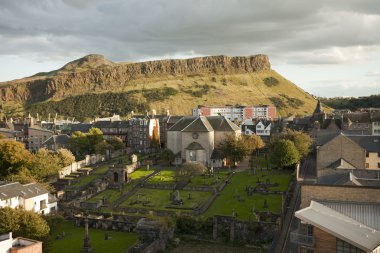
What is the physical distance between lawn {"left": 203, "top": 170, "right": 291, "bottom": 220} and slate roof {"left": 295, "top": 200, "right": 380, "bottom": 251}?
1690 centimetres

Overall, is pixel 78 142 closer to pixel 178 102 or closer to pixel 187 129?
pixel 187 129

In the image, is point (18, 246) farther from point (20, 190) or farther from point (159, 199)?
point (159, 199)

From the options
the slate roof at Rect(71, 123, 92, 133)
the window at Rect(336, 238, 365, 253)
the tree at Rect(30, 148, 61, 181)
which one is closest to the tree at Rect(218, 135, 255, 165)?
the tree at Rect(30, 148, 61, 181)

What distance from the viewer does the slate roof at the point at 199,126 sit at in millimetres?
72625

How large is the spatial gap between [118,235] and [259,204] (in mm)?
17730

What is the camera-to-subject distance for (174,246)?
3816 centimetres

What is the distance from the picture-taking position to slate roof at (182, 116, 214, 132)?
238ft

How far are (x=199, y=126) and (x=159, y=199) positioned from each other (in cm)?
2514

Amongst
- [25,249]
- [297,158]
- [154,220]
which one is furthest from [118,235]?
[297,158]

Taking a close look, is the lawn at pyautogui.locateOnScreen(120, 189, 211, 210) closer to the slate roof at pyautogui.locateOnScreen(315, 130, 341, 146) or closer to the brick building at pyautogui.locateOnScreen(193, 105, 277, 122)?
the slate roof at pyautogui.locateOnScreen(315, 130, 341, 146)

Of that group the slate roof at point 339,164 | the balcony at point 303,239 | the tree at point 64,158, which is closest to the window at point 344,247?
the balcony at point 303,239

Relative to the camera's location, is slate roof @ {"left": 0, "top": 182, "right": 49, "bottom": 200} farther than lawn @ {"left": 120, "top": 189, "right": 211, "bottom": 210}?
No

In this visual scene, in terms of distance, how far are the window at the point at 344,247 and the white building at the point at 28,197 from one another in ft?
120

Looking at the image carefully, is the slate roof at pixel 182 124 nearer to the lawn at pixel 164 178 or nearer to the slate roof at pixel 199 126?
the slate roof at pixel 199 126
